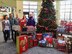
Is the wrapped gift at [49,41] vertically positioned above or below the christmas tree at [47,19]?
below

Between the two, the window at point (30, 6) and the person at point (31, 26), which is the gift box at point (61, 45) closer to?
the person at point (31, 26)

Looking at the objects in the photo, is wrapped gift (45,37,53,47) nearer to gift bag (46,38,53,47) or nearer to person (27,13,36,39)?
gift bag (46,38,53,47)

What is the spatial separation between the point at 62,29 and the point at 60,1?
1541cm

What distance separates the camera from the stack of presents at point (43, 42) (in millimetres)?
6199

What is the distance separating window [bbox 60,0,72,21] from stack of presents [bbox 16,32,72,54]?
15763 millimetres

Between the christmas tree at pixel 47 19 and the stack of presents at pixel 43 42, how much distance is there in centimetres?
53

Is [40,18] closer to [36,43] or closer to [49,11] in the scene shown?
[49,11]

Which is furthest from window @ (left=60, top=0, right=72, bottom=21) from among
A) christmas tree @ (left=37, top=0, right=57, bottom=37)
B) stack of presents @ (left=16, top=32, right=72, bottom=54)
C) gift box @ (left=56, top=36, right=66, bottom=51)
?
gift box @ (left=56, top=36, right=66, bottom=51)

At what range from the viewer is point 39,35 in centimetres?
757

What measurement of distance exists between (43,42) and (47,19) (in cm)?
156

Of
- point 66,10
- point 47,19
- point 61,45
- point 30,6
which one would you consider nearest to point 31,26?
point 47,19

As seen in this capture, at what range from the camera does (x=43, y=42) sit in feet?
23.8

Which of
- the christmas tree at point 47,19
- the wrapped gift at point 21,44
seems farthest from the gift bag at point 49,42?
the wrapped gift at point 21,44

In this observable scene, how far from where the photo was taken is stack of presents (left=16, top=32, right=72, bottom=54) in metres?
6.20
